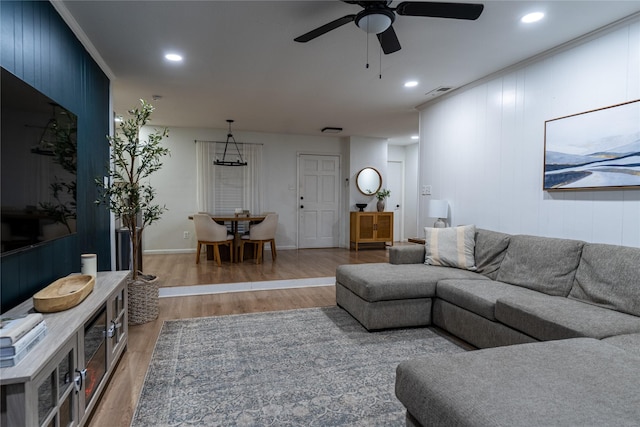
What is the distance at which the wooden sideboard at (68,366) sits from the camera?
1.12m

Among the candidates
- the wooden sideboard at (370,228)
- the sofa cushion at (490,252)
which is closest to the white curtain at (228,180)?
the wooden sideboard at (370,228)

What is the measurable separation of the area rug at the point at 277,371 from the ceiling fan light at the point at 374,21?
2200 mm

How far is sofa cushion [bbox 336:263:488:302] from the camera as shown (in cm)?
286

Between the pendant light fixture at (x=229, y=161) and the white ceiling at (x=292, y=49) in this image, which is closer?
the white ceiling at (x=292, y=49)

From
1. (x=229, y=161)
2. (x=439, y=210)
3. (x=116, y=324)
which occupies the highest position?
(x=229, y=161)

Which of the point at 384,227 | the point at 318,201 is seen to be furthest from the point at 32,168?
the point at 384,227

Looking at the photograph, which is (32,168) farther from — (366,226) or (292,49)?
(366,226)

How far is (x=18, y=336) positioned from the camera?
1226mm

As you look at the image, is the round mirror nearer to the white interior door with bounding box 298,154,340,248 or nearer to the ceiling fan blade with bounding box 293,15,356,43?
the white interior door with bounding box 298,154,340,248

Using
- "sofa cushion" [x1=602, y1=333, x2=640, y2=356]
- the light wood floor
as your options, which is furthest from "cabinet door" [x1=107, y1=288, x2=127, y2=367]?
"sofa cushion" [x1=602, y1=333, x2=640, y2=356]

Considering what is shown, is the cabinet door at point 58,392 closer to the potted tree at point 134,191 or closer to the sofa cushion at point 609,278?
the potted tree at point 134,191

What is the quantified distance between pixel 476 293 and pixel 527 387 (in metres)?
1.47

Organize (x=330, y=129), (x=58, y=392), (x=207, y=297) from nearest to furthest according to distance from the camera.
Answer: (x=58, y=392) < (x=207, y=297) < (x=330, y=129)

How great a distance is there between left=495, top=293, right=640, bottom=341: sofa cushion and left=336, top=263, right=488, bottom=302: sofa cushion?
680 mm
